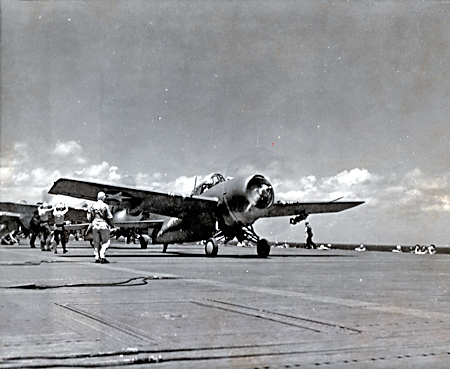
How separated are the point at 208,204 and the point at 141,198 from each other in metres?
2.93

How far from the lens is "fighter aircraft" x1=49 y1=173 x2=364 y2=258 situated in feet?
67.4

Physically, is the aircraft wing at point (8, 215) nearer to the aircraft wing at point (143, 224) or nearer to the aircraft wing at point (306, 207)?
the aircraft wing at point (143, 224)

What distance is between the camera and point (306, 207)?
2870 cm

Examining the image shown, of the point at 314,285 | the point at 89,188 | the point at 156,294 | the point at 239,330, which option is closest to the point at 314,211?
the point at 89,188

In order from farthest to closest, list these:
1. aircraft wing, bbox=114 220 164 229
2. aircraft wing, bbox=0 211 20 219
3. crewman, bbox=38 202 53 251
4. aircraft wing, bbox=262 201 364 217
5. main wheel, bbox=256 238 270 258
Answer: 1. aircraft wing, bbox=0 211 20 219
2. aircraft wing, bbox=114 220 164 229
3. crewman, bbox=38 202 53 251
4. aircraft wing, bbox=262 201 364 217
5. main wheel, bbox=256 238 270 258

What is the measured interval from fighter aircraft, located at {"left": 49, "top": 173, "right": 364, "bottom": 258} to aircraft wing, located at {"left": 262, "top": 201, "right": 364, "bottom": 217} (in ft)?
2.89

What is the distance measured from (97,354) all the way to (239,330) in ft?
4.63

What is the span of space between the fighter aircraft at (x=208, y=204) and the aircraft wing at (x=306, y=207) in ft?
2.89

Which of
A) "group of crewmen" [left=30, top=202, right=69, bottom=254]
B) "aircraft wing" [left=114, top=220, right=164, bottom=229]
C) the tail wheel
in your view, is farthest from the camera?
"aircraft wing" [left=114, top=220, right=164, bottom=229]

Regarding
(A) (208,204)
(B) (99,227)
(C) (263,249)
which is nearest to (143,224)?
(A) (208,204)

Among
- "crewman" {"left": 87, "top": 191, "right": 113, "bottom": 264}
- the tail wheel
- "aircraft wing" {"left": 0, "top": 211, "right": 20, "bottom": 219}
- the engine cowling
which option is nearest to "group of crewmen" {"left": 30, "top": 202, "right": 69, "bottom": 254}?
the tail wheel

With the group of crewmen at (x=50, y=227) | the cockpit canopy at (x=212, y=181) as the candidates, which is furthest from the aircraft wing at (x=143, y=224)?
the cockpit canopy at (x=212, y=181)

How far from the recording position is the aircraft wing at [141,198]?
71.1 feet

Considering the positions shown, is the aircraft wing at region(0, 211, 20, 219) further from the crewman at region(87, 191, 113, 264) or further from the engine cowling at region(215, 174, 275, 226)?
the crewman at region(87, 191, 113, 264)
